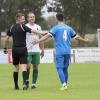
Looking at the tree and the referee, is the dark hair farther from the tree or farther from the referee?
the tree

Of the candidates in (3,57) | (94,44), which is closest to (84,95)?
(3,57)

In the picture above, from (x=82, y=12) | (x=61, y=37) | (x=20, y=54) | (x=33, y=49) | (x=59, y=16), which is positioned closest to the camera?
(x=59, y=16)

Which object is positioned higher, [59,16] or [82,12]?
[59,16]

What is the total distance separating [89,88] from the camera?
582 inches

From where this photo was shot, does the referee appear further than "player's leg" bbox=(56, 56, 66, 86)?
Yes

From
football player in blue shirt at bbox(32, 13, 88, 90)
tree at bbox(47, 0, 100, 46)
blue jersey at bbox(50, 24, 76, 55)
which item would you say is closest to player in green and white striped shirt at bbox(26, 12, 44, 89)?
football player in blue shirt at bbox(32, 13, 88, 90)

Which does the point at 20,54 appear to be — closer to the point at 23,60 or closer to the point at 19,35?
the point at 23,60

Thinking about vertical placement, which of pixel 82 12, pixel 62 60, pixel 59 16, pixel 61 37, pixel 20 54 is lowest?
pixel 62 60

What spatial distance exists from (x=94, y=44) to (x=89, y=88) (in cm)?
4138

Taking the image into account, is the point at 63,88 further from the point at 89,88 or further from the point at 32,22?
the point at 32,22

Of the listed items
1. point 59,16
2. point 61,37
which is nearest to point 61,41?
point 61,37

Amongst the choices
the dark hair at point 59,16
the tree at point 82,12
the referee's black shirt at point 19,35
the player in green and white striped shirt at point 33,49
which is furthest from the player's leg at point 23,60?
the tree at point 82,12

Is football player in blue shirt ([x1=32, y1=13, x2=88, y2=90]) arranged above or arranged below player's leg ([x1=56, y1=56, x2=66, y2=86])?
above

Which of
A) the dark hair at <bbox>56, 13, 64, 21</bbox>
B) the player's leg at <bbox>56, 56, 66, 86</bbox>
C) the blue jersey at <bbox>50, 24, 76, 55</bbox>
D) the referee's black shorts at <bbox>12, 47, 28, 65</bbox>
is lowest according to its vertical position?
the player's leg at <bbox>56, 56, 66, 86</bbox>
